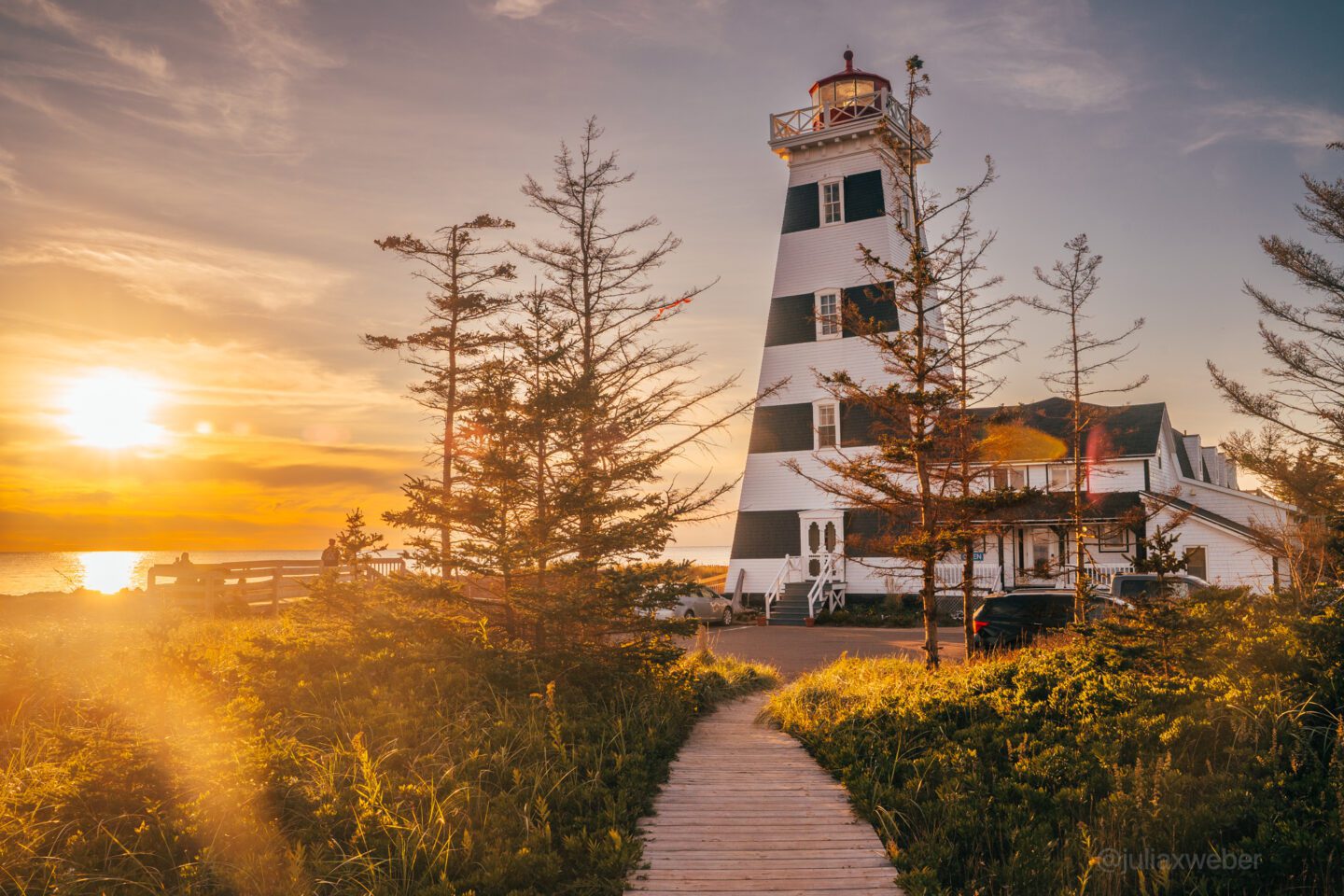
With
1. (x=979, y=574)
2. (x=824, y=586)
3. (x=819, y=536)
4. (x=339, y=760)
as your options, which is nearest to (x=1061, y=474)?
(x=979, y=574)

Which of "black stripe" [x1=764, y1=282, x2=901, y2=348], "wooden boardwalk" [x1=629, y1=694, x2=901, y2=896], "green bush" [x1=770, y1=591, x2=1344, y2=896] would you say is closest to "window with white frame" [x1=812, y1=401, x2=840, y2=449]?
"black stripe" [x1=764, y1=282, x2=901, y2=348]

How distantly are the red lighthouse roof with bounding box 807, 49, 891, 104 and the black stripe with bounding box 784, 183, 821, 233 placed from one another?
3.34 meters

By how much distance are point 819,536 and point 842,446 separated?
321cm

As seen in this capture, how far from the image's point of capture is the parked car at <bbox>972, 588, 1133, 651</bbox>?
17672mm

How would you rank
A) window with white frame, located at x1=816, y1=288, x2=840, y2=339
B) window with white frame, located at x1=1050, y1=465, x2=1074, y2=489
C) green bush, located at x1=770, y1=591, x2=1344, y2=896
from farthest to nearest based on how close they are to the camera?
window with white frame, located at x1=1050, y1=465, x2=1074, y2=489, window with white frame, located at x1=816, y1=288, x2=840, y2=339, green bush, located at x1=770, y1=591, x2=1344, y2=896

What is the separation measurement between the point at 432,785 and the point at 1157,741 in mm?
6565

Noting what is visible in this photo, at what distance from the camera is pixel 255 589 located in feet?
81.6

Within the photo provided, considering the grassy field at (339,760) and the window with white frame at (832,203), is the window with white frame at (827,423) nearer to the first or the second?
the window with white frame at (832,203)

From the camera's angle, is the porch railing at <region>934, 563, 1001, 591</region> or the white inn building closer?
the white inn building

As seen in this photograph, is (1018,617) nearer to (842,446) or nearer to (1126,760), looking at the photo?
(1126,760)

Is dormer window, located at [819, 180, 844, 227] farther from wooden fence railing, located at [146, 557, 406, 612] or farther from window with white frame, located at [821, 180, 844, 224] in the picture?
wooden fence railing, located at [146, 557, 406, 612]

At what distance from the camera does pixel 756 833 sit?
7.53 meters

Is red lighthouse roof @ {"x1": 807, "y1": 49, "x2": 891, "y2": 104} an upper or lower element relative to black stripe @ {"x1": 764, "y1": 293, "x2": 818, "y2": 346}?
upper

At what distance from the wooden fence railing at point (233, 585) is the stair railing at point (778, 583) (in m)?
12.1
